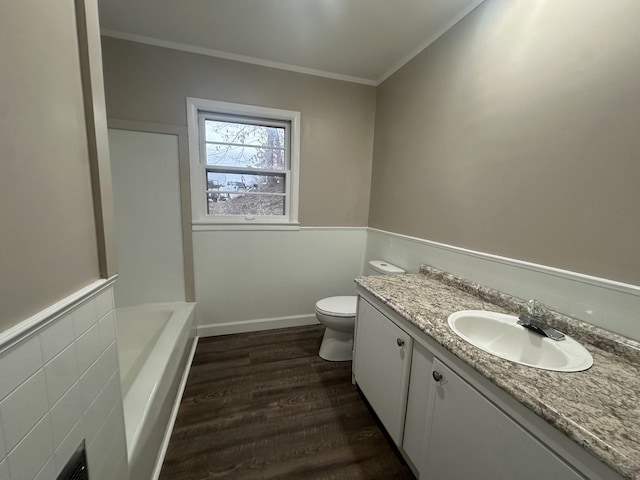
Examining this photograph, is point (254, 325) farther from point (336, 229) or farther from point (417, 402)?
point (417, 402)

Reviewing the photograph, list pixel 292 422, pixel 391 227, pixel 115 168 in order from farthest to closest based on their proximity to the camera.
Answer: pixel 391 227 < pixel 115 168 < pixel 292 422

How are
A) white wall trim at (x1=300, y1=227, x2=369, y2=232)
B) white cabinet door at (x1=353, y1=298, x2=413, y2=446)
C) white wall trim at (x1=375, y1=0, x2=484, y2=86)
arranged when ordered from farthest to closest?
1. white wall trim at (x1=300, y1=227, x2=369, y2=232)
2. white wall trim at (x1=375, y1=0, x2=484, y2=86)
3. white cabinet door at (x1=353, y1=298, x2=413, y2=446)

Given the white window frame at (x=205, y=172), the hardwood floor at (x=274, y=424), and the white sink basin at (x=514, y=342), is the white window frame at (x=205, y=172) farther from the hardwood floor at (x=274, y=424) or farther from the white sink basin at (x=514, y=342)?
the white sink basin at (x=514, y=342)

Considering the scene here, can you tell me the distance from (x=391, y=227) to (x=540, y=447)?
1.74 metres

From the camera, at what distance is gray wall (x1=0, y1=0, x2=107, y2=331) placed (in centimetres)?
48

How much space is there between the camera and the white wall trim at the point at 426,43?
4.91 ft

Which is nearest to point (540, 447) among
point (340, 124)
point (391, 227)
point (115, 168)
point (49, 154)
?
point (49, 154)

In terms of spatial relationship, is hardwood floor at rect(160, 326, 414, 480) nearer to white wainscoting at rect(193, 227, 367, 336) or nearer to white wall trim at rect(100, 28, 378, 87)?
white wainscoting at rect(193, 227, 367, 336)

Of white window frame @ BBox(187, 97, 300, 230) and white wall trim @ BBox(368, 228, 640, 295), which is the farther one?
white window frame @ BBox(187, 97, 300, 230)

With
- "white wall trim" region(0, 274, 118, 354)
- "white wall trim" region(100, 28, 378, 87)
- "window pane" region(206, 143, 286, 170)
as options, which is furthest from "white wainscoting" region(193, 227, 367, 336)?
"white wall trim" region(0, 274, 118, 354)

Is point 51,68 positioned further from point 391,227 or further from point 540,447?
point 391,227

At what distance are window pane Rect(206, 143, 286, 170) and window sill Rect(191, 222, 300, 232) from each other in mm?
537

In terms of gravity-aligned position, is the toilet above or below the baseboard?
above

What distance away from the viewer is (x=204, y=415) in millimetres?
1515
